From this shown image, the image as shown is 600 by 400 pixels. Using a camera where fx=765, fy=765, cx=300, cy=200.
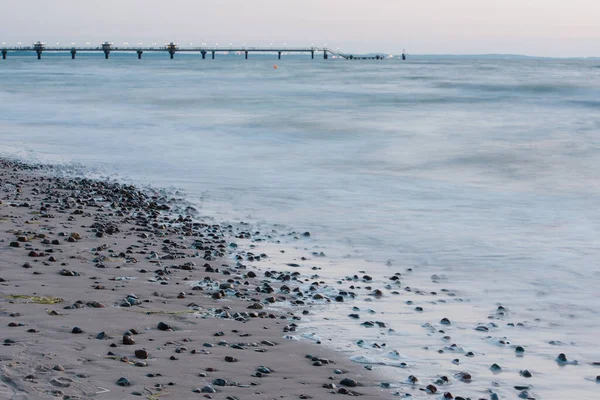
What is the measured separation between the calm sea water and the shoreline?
745mm

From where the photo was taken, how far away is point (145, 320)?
5.32m

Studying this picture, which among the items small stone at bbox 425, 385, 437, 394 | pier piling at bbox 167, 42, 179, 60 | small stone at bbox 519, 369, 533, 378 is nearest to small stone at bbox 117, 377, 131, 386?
small stone at bbox 425, 385, 437, 394

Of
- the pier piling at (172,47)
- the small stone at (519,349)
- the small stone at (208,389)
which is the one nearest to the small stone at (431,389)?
the small stone at (519,349)

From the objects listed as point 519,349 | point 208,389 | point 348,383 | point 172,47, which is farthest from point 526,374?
point 172,47

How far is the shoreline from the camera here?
4.18 m

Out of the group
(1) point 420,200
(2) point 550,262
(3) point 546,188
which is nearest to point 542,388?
(2) point 550,262

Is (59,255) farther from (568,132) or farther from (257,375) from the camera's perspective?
(568,132)

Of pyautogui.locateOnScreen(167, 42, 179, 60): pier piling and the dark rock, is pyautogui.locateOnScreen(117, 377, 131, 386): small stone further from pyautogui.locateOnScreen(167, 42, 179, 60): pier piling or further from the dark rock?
pyautogui.locateOnScreen(167, 42, 179, 60): pier piling

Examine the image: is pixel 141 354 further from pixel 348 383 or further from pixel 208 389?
pixel 348 383

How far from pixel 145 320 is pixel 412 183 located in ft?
32.9

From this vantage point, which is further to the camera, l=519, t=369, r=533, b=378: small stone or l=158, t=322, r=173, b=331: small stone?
l=158, t=322, r=173, b=331: small stone

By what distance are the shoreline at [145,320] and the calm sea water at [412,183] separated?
29.3 inches

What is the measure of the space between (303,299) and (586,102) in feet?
123

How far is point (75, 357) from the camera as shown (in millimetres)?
4387
